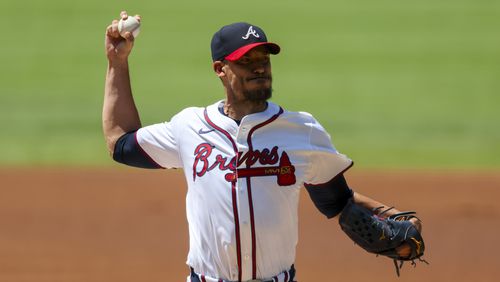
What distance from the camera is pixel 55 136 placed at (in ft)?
40.7

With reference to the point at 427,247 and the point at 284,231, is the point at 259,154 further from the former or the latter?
the point at 427,247

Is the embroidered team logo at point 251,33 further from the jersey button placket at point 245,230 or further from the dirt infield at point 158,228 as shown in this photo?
the dirt infield at point 158,228

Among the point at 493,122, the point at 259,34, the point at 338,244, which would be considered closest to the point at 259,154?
the point at 259,34

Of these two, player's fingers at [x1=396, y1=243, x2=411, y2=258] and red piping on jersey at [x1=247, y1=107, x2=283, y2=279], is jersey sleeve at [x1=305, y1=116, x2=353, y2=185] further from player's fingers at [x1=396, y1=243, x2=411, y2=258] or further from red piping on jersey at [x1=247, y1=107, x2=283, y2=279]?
player's fingers at [x1=396, y1=243, x2=411, y2=258]

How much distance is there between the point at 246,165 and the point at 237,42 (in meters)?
0.46

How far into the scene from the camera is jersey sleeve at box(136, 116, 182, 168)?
3.74 meters

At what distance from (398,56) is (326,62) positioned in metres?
1.23

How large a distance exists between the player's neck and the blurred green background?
766 centimetres

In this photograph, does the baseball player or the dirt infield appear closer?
the baseball player

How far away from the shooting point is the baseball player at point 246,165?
3.56 metres

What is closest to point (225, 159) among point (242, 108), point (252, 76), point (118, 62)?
point (242, 108)

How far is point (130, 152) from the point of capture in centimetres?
379

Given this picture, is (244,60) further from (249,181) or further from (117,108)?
(117,108)

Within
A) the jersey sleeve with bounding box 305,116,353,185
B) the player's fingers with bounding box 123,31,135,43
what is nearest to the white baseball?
the player's fingers with bounding box 123,31,135,43
